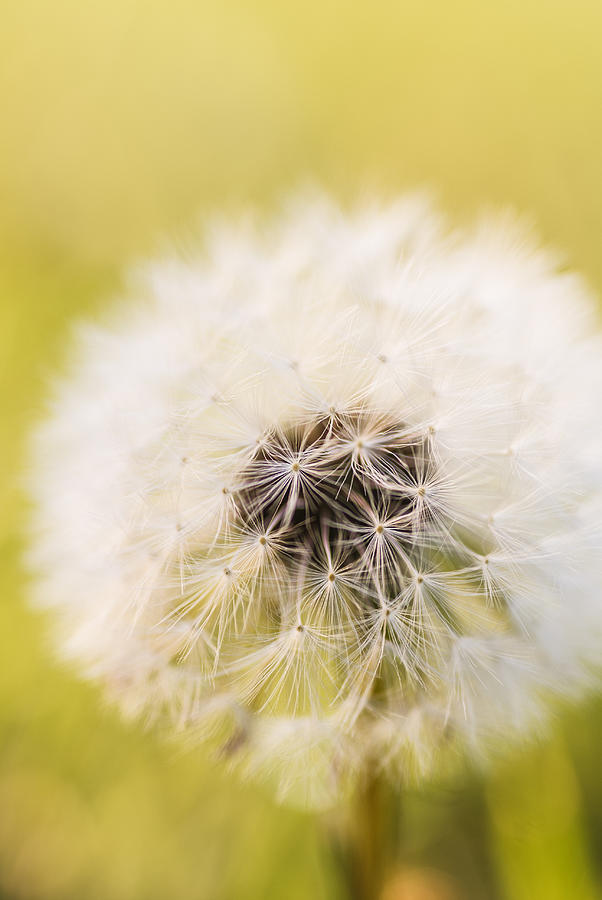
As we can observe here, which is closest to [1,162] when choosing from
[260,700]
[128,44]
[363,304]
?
[128,44]

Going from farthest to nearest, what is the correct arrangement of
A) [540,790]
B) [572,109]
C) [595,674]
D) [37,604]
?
[572,109], [540,790], [37,604], [595,674]

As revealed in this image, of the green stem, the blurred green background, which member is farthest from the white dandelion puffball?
the blurred green background

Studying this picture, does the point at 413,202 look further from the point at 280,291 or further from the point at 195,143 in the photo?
the point at 195,143

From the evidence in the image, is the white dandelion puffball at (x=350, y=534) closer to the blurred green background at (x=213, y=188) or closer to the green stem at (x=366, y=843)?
the green stem at (x=366, y=843)

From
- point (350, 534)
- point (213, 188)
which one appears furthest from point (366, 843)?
point (213, 188)

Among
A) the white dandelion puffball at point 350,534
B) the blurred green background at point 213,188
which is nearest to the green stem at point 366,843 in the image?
the white dandelion puffball at point 350,534
